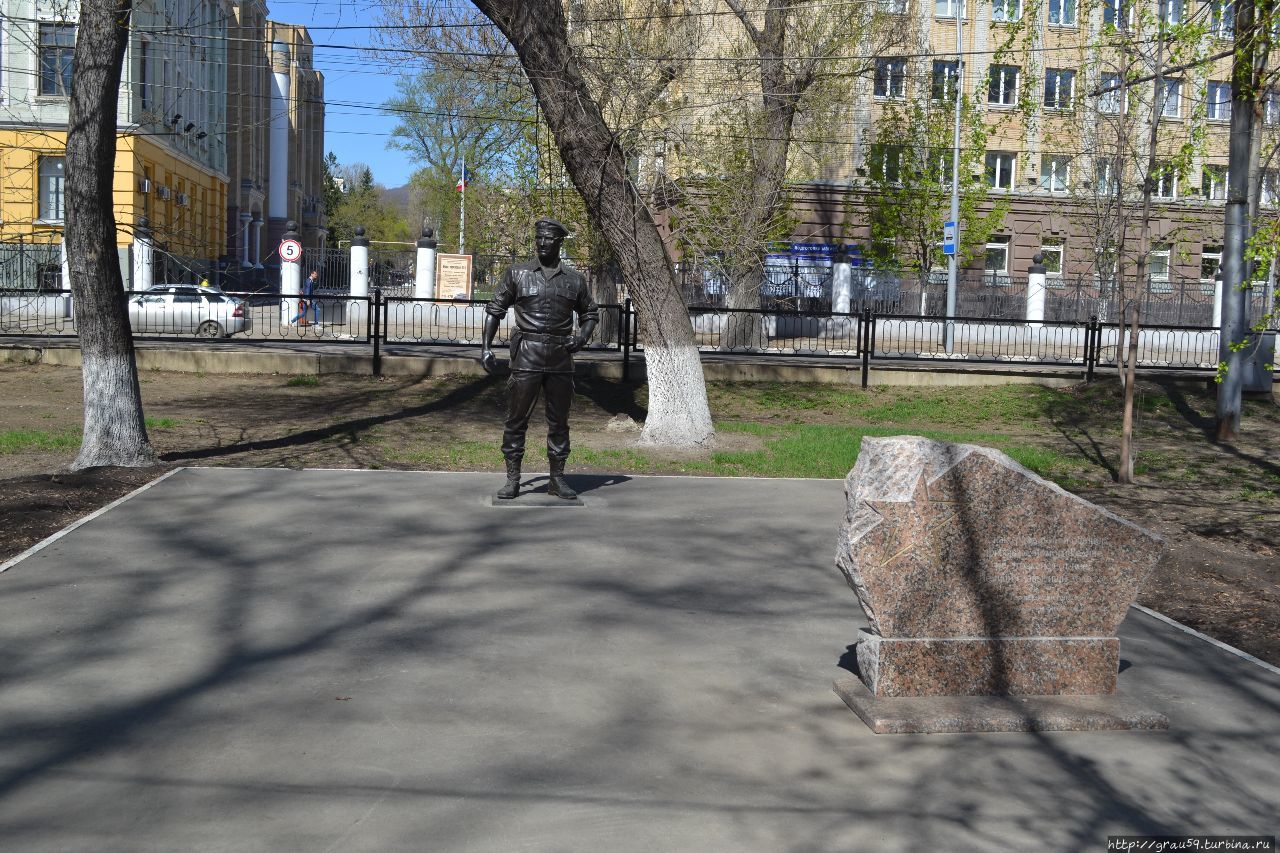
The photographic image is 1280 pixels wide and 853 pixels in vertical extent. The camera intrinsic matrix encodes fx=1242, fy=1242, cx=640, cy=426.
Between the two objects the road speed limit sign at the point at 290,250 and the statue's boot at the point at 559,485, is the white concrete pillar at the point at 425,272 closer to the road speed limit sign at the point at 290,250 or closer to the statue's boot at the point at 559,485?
the road speed limit sign at the point at 290,250

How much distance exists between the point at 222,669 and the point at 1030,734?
12.3ft

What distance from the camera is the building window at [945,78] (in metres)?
38.4

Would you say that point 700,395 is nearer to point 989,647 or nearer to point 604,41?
point 604,41

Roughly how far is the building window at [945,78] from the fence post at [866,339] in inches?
664

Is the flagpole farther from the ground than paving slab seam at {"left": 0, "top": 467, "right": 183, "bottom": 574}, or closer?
farther from the ground

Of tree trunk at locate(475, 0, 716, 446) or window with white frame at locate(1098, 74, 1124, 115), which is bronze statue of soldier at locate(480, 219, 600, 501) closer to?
tree trunk at locate(475, 0, 716, 446)

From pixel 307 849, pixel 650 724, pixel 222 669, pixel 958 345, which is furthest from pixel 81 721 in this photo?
pixel 958 345

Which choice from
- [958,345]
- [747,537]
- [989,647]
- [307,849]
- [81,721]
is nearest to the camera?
[307,849]

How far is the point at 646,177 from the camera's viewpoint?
16328 millimetres

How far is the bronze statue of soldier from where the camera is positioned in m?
10.2

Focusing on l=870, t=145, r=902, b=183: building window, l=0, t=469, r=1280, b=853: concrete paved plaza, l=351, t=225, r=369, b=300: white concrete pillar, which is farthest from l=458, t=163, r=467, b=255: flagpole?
l=0, t=469, r=1280, b=853: concrete paved plaza

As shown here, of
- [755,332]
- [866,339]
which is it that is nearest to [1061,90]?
[866,339]

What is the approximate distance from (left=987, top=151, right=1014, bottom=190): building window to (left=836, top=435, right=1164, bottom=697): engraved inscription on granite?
43199mm

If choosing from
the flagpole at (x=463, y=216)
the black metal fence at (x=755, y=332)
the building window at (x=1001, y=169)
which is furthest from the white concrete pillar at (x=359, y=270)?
the building window at (x=1001, y=169)
